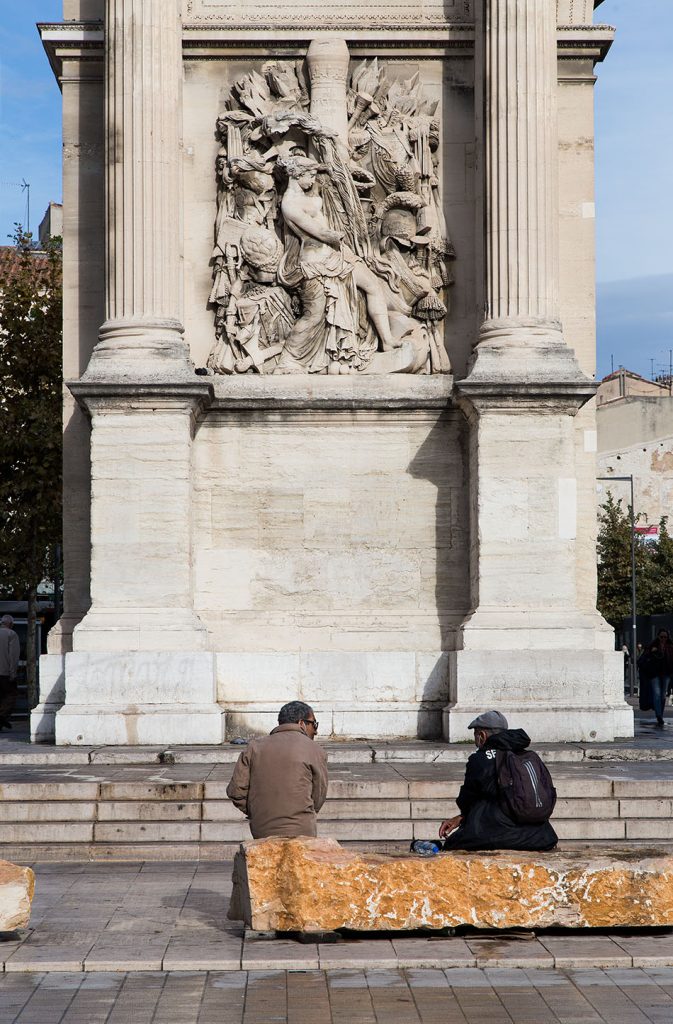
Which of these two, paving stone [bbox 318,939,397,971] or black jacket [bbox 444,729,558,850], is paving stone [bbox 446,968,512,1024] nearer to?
paving stone [bbox 318,939,397,971]

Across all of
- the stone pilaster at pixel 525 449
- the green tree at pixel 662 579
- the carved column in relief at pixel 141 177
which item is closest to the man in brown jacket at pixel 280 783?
the stone pilaster at pixel 525 449

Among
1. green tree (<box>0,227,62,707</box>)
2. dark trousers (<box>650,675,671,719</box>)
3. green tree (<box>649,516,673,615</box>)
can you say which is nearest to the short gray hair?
dark trousers (<box>650,675,671,719</box>)

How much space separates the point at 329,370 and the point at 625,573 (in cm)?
4175

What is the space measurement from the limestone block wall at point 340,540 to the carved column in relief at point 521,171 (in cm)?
169

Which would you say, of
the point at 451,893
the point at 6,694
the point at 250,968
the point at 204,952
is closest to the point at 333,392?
the point at 6,694

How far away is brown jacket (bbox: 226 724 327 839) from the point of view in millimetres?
10938

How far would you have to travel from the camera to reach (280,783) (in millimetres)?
10938

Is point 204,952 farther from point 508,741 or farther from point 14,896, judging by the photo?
point 508,741

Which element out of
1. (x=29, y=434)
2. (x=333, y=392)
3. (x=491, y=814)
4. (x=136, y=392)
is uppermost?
(x=29, y=434)

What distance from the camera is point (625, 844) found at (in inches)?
563

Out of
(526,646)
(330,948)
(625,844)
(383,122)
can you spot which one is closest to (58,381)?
(383,122)

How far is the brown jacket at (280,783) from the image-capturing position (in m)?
10.9

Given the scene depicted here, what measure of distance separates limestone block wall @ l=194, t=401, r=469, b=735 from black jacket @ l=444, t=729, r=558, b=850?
8.59 metres

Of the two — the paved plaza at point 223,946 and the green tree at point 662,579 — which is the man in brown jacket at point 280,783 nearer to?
the paved plaza at point 223,946
